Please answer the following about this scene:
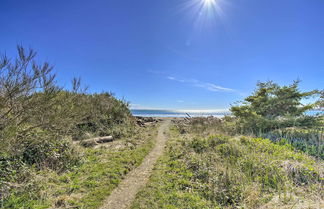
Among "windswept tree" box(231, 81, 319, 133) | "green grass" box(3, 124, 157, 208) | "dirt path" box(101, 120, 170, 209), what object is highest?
"windswept tree" box(231, 81, 319, 133)

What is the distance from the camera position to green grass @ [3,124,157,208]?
325 cm

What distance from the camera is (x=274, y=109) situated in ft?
37.3

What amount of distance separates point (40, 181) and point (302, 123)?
15339mm

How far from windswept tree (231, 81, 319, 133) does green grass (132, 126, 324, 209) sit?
5559 mm

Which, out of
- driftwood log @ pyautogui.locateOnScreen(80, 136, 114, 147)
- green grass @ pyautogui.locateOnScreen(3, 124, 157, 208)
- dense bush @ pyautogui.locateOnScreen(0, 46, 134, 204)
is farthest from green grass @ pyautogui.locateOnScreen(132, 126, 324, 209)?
driftwood log @ pyautogui.locateOnScreen(80, 136, 114, 147)

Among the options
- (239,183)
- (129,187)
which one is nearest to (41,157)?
(129,187)

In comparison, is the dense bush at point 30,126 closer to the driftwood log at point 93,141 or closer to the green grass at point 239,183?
the driftwood log at point 93,141

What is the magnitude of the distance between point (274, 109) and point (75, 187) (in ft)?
49.0

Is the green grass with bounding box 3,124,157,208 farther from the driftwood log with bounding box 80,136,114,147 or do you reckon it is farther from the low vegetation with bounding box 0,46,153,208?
the driftwood log with bounding box 80,136,114,147

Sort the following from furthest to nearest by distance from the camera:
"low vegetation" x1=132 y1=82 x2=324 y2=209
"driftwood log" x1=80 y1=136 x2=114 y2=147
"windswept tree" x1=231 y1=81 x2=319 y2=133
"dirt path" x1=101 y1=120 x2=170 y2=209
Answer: "windswept tree" x1=231 y1=81 x2=319 y2=133, "driftwood log" x1=80 y1=136 x2=114 y2=147, "dirt path" x1=101 y1=120 x2=170 y2=209, "low vegetation" x1=132 y1=82 x2=324 y2=209

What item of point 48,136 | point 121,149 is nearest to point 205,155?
point 121,149

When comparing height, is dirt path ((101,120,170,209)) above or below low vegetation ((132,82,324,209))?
below

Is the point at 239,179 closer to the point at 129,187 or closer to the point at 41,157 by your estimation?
the point at 129,187

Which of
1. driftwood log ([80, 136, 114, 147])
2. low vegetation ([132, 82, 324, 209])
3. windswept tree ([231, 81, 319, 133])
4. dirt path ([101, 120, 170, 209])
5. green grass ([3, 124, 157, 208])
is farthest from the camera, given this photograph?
windswept tree ([231, 81, 319, 133])
